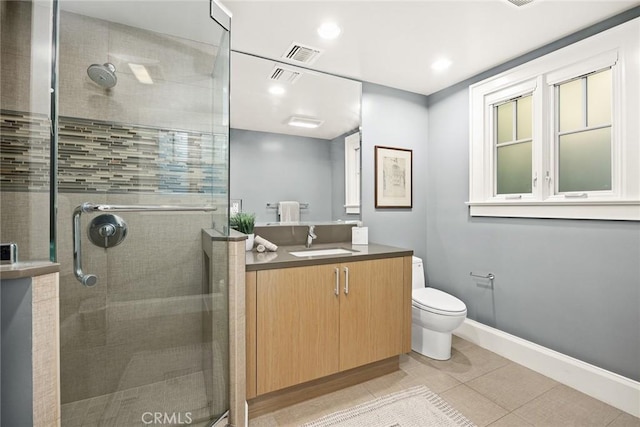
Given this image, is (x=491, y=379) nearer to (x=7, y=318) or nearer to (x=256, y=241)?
(x=256, y=241)

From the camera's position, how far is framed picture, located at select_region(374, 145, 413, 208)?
2688mm

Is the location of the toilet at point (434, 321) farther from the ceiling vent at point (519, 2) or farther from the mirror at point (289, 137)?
the ceiling vent at point (519, 2)

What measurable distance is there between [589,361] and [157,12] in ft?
10.9

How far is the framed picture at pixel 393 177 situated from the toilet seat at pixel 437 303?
2.79ft

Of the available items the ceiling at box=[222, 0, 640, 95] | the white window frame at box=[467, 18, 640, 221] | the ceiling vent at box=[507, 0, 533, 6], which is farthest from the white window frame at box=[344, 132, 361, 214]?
the ceiling vent at box=[507, 0, 533, 6]

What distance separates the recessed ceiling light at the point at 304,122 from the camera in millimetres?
2307

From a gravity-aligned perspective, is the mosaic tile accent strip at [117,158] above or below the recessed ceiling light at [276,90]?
below

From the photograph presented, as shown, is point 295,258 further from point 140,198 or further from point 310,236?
point 140,198

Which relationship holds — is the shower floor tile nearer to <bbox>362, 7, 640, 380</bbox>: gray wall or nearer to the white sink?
the white sink

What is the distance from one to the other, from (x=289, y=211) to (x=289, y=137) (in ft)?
1.92

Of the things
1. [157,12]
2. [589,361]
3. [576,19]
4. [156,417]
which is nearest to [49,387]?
[156,417]

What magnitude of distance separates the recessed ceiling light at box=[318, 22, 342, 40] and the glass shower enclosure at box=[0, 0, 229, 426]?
605 millimetres

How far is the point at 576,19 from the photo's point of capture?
179 cm

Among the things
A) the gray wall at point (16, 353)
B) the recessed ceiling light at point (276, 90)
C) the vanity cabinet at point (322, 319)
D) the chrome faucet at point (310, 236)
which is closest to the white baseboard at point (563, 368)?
the vanity cabinet at point (322, 319)
